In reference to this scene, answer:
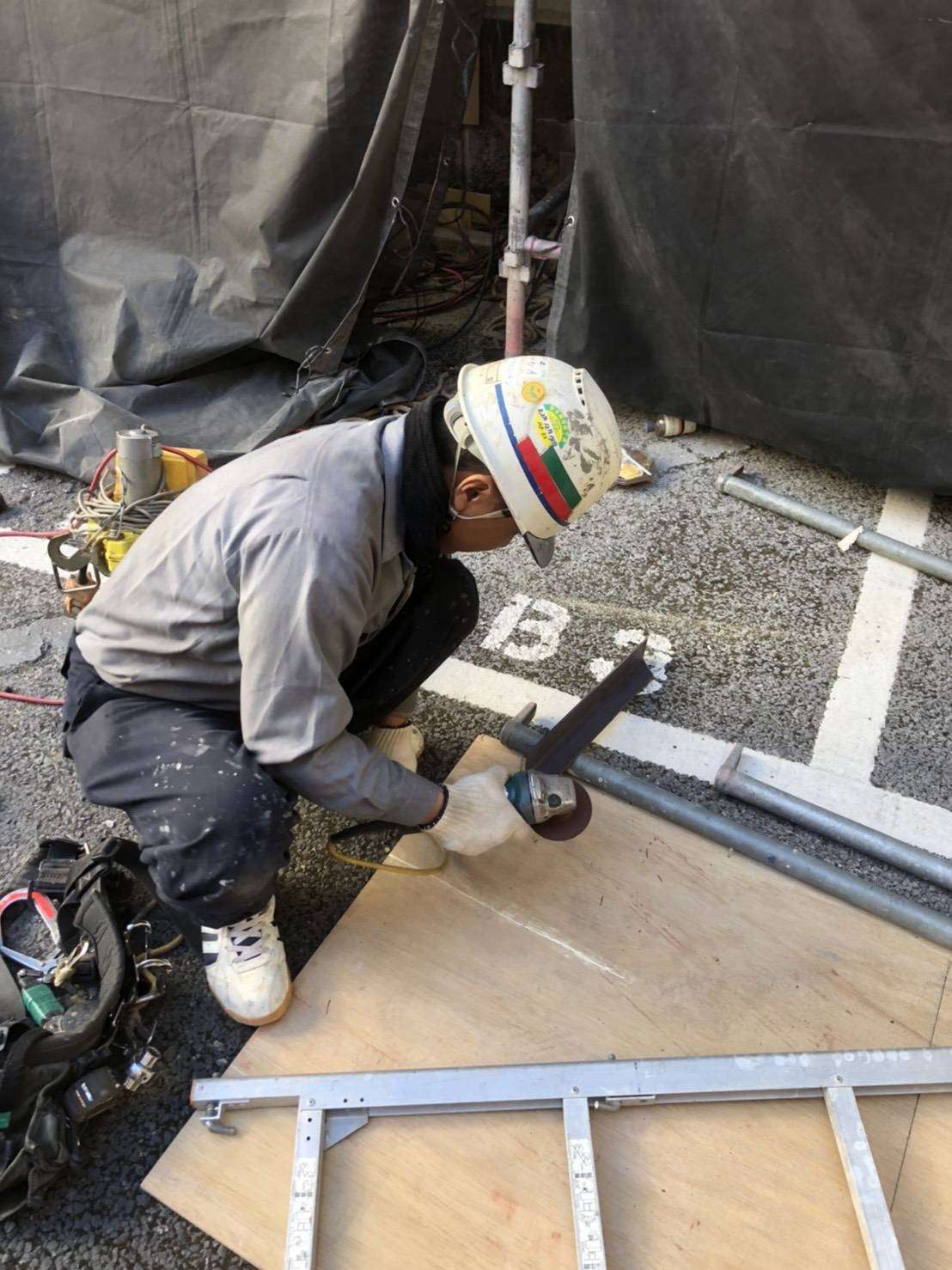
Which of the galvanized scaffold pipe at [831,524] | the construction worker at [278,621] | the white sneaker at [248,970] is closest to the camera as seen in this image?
the construction worker at [278,621]

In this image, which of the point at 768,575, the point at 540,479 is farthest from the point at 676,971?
the point at 768,575

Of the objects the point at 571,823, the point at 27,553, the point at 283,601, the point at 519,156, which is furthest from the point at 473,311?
the point at 283,601

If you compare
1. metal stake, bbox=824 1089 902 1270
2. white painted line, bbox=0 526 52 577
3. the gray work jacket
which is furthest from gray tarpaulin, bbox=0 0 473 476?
metal stake, bbox=824 1089 902 1270

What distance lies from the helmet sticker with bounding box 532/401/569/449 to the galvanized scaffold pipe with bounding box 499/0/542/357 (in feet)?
7.83

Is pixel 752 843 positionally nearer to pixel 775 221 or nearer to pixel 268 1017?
pixel 268 1017

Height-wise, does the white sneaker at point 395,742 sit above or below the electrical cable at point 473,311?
below

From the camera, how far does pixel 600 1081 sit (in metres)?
1.89

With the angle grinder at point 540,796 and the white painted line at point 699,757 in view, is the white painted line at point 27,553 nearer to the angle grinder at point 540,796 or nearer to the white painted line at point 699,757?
the white painted line at point 699,757

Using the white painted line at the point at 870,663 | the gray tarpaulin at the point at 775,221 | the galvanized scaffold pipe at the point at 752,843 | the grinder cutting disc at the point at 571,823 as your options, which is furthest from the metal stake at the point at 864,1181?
the gray tarpaulin at the point at 775,221

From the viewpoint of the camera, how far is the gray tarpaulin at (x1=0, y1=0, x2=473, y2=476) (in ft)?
11.8

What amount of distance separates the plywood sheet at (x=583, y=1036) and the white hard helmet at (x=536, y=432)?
3.25 feet

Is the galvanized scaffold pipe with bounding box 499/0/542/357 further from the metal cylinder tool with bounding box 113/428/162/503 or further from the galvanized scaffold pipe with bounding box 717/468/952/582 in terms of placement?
the metal cylinder tool with bounding box 113/428/162/503

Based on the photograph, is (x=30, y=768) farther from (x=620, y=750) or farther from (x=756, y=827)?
(x=756, y=827)

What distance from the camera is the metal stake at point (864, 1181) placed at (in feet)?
5.48
